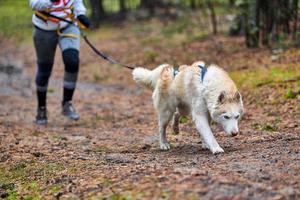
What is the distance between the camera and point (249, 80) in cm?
1132

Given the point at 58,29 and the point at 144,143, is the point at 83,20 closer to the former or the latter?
the point at 58,29

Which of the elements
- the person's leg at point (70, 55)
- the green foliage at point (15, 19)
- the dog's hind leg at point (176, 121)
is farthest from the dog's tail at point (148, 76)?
the green foliage at point (15, 19)

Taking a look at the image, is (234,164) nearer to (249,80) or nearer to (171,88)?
(171,88)

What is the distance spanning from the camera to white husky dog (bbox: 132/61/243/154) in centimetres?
580

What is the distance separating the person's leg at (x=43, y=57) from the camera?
28.5 ft

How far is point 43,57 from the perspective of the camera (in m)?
8.94

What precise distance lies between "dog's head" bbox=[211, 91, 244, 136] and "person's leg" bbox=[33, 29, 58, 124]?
3809 mm

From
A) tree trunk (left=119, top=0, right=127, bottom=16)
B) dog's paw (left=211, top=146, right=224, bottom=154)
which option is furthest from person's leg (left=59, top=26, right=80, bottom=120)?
tree trunk (left=119, top=0, right=127, bottom=16)

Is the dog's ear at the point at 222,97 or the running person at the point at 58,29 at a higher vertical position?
the running person at the point at 58,29

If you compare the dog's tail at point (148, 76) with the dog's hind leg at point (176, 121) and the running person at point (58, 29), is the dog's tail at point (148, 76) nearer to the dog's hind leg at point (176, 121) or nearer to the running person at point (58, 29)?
the dog's hind leg at point (176, 121)

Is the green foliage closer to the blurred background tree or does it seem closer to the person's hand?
the blurred background tree

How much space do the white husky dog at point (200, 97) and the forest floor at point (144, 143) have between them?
0.32 m

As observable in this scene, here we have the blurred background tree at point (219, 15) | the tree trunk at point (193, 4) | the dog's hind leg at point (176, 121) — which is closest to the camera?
the dog's hind leg at point (176, 121)

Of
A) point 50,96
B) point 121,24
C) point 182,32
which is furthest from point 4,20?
point 50,96
